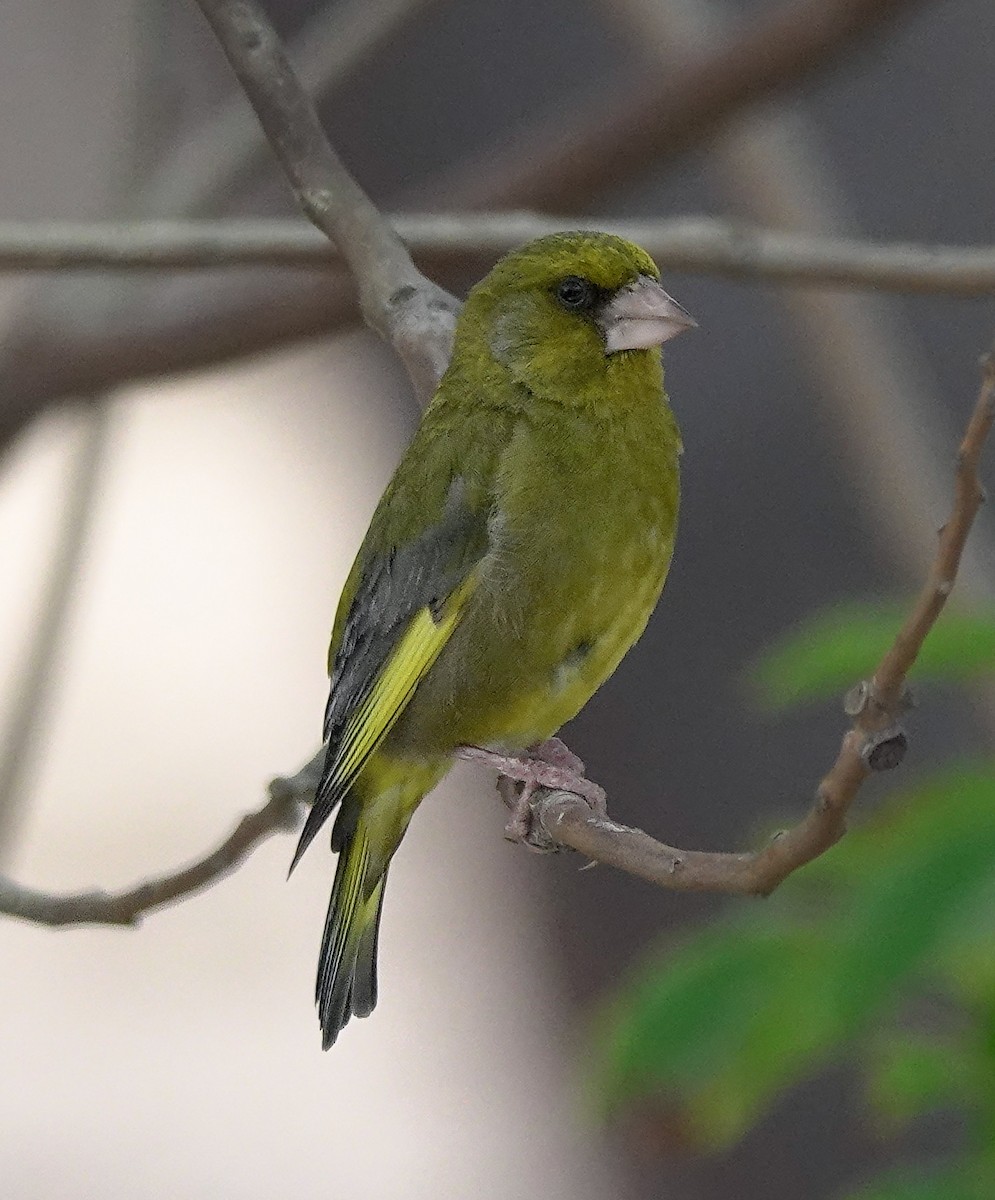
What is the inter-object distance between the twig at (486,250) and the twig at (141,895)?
0.81 m

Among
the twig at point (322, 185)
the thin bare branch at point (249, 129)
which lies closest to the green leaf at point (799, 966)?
the twig at point (322, 185)

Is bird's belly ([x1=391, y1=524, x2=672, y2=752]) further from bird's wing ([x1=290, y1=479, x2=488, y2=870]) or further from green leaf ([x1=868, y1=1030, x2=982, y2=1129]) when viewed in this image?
green leaf ([x1=868, y1=1030, x2=982, y2=1129])

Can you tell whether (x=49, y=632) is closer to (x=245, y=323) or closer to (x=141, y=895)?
(x=245, y=323)

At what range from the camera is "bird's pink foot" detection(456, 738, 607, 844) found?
199 centimetres

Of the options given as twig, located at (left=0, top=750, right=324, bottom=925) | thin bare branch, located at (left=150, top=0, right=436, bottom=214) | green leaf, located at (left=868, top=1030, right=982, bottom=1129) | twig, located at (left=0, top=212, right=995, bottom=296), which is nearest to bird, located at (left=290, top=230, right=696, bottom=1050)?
twig, located at (left=0, top=212, right=995, bottom=296)

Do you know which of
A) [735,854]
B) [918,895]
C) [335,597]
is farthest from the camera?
[335,597]

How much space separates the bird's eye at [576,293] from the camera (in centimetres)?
214

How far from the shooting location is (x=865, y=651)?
179cm

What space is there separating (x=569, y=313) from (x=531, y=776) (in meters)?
0.54

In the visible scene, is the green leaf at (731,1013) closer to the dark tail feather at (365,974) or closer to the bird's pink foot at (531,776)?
the bird's pink foot at (531,776)

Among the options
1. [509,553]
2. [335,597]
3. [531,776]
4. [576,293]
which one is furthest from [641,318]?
[335,597]

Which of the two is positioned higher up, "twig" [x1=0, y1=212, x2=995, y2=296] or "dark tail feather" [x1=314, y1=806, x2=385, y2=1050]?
"twig" [x1=0, y1=212, x2=995, y2=296]

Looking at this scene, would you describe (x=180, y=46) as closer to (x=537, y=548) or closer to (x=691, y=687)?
(x=691, y=687)

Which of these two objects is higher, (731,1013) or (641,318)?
(641,318)
